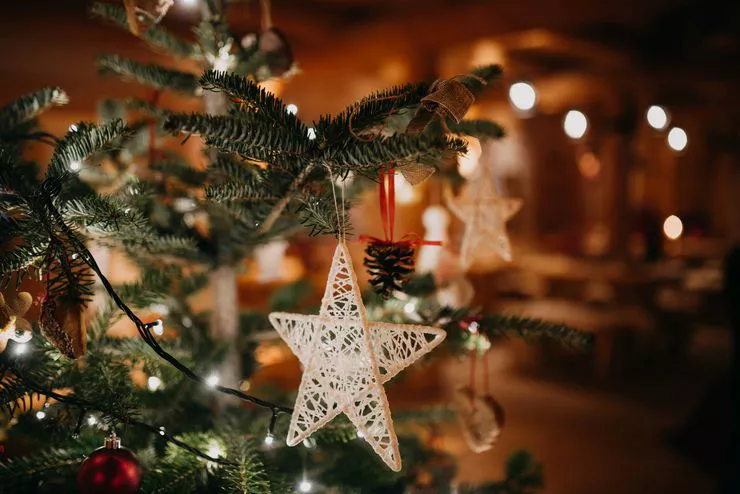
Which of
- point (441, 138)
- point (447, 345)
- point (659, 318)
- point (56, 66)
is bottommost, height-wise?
point (659, 318)

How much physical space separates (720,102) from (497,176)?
8.71ft

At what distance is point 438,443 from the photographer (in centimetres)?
181

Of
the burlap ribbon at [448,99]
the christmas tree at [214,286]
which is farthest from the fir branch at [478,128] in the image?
the burlap ribbon at [448,99]

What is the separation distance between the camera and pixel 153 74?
1.06 meters

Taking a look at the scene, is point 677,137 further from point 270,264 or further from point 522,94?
point 270,264

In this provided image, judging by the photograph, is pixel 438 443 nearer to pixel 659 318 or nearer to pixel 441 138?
pixel 441 138

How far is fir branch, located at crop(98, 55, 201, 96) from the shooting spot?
3.48ft

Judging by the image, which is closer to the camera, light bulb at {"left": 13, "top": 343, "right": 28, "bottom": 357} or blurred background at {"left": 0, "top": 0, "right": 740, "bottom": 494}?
light bulb at {"left": 13, "top": 343, "right": 28, "bottom": 357}

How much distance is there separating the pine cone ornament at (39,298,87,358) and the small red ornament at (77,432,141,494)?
0.15m

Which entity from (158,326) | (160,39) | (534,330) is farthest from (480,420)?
(160,39)

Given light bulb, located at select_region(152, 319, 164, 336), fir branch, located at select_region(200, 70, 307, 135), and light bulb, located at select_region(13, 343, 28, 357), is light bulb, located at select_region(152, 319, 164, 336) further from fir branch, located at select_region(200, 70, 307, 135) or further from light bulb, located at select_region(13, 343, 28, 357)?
fir branch, located at select_region(200, 70, 307, 135)

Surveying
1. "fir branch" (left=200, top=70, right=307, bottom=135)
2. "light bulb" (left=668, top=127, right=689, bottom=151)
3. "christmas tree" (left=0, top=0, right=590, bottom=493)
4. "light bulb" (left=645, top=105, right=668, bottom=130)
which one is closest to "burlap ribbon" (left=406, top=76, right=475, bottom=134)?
"christmas tree" (left=0, top=0, right=590, bottom=493)

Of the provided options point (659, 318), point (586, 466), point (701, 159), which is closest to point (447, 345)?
Result: point (586, 466)

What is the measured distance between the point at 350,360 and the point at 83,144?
44 centimetres
